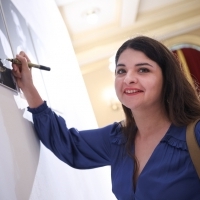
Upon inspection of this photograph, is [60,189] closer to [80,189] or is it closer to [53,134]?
[53,134]

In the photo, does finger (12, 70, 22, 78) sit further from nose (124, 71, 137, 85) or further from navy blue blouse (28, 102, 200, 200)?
nose (124, 71, 137, 85)

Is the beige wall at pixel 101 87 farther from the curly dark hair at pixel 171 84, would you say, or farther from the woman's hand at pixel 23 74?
the woman's hand at pixel 23 74

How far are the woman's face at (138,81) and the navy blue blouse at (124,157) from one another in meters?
0.13

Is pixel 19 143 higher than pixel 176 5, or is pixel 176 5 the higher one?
pixel 176 5

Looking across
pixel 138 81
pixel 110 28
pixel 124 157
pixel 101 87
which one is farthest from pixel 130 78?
pixel 101 87

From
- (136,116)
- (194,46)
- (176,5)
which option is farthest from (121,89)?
(194,46)

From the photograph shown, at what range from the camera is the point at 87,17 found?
292 centimetres

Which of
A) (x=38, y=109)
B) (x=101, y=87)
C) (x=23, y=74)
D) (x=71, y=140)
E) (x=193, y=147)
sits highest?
(x=101, y=87)

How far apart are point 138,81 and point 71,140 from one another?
331mm

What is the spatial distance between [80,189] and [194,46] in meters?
3.29

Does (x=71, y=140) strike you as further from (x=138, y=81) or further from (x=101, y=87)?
(x=101, y=87)

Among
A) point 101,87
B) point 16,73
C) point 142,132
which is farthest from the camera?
point 101,87

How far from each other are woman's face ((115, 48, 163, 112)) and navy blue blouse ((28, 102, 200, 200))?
5.3 inches

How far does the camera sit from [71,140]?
0.92 m
